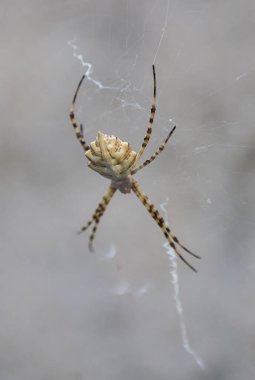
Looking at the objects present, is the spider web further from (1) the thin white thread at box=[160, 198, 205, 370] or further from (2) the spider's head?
(2) the spider's head

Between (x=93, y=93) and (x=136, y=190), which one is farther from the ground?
(x=93, y=93)

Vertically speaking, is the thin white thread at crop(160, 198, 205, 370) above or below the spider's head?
above

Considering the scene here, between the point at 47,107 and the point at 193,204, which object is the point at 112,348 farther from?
the point at 47,107

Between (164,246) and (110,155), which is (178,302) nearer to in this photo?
(164,246)

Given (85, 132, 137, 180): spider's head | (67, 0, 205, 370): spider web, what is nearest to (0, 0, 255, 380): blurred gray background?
(67, 0, 205, 370): spider web

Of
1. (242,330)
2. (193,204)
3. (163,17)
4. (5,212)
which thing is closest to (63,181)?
(5,212)

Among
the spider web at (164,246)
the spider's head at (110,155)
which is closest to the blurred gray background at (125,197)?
the spider web at (164,246)

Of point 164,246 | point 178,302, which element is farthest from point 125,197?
point 178,302
